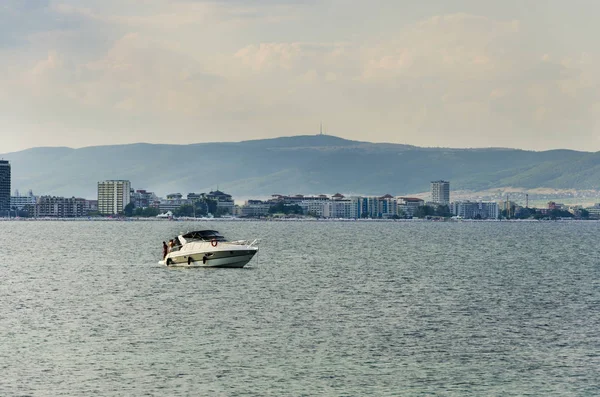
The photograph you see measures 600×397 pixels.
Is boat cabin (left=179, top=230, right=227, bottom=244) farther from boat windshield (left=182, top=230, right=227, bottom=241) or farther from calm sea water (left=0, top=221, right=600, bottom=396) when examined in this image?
calm sea water (left=0, top=221, right=600, bottom=396)

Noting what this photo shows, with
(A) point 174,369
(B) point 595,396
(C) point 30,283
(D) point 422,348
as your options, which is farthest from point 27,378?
(C) point 30,283

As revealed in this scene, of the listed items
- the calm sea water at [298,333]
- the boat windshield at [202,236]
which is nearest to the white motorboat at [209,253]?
the boat windshield at [202,236]

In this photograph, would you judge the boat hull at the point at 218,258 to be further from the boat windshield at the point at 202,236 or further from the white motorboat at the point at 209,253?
the boat windshield at the point at 202,236

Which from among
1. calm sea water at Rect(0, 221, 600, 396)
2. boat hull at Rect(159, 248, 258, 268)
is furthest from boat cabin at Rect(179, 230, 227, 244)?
calm sea water at Rect(0, 221, 600, 396)

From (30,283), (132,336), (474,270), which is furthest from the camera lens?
(474,270)

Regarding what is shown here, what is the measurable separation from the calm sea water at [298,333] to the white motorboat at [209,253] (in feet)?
10.6

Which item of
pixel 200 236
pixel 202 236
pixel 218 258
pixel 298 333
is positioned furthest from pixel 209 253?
pixel 298 333

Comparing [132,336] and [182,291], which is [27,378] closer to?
[132,336]

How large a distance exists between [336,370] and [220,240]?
6150cm

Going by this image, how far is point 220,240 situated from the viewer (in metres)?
107

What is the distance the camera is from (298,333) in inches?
2243

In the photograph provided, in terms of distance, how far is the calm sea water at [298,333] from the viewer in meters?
43.9

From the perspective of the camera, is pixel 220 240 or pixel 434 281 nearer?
pixel 434 281

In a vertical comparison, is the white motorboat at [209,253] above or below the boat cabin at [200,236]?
below
